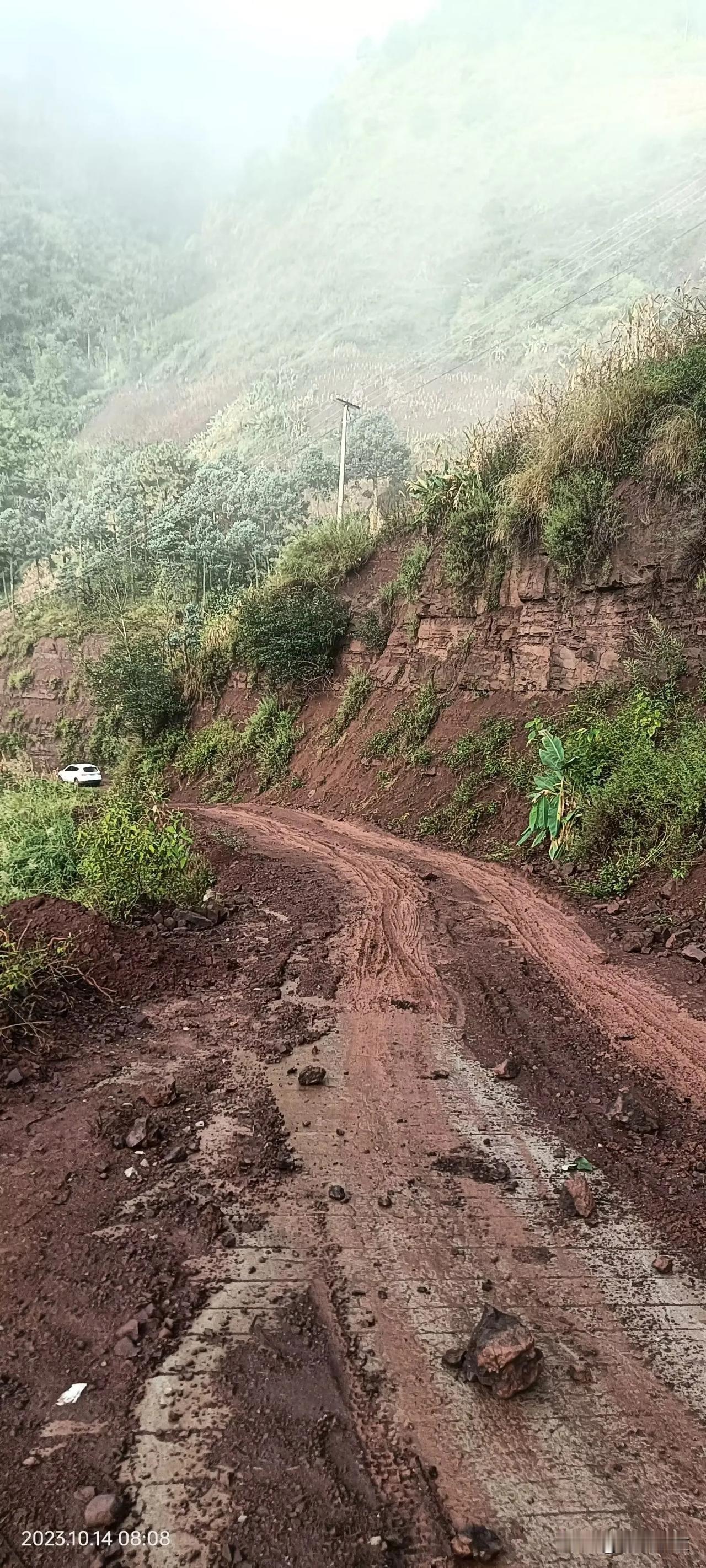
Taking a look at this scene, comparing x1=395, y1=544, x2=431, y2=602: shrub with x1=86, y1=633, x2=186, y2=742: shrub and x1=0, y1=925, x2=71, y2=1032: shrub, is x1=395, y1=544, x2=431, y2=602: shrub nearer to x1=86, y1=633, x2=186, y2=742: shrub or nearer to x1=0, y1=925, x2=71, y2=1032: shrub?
x1=86, y1=633, x2=186, y2=742: shrub

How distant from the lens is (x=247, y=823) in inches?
505

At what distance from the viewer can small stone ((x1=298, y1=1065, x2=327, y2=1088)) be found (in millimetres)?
4195

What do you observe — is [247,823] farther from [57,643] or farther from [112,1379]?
[57,643]

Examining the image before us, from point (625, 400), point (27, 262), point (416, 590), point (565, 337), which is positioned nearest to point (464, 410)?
point (565, 337)

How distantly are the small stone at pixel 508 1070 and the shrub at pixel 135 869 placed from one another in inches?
125

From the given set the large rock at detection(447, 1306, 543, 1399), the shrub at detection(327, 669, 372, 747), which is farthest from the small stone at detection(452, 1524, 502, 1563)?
the shrub at detection(327, 669, 372, 747)

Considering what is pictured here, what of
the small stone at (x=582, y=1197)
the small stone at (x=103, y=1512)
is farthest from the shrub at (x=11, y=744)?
the small stone at (x=103, y=1512)

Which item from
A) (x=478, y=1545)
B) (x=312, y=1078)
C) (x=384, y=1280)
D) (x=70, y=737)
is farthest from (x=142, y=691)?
(x=478, y=1545)

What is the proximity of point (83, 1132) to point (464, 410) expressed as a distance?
50.3 m

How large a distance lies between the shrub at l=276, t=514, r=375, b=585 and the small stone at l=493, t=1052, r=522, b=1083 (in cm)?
1454

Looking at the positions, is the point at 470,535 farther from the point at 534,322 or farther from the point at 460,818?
the point at 534,322

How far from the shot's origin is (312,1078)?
166 inches

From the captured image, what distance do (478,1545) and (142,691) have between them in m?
20.0

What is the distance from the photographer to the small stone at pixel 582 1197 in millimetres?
3150
